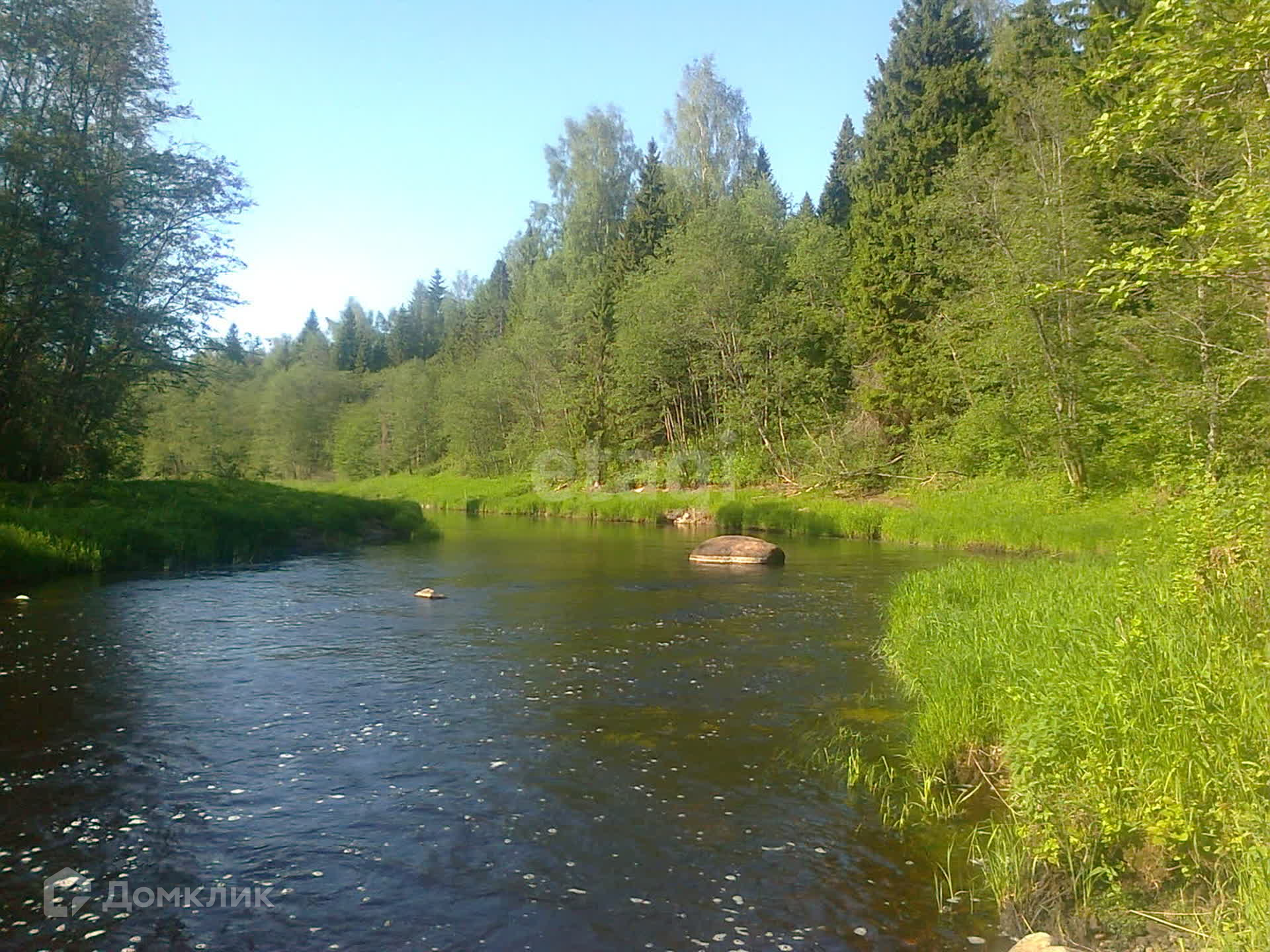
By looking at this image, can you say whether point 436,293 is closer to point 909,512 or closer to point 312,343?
point 312,343

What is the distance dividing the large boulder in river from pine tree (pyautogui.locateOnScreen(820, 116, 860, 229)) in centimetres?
3566

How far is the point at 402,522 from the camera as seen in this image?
37.4m

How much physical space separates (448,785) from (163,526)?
21209 millimetres

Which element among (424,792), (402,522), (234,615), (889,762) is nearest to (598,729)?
(424,792)

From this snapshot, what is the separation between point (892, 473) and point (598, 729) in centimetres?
3317

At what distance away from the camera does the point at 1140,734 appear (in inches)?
250

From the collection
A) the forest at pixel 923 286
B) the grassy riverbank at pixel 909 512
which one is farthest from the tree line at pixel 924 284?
the grassy riverbank at pixel 909 512

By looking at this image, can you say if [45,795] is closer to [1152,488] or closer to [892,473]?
[1152,488]

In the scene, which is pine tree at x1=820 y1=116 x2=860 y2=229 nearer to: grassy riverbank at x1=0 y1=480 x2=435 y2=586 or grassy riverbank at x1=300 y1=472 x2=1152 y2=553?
grassy riverbank at x1=300 y1=472 x2=1152 y2=553

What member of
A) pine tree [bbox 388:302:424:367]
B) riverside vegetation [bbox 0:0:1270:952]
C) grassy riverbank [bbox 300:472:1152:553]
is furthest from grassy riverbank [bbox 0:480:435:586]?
pine tree [bbox 388:302:424:367]

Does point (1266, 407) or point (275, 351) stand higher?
point (275, 351)

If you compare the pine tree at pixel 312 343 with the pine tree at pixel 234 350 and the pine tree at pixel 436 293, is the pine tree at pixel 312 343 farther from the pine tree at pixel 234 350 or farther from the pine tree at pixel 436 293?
the pine tree at pixel 234 350

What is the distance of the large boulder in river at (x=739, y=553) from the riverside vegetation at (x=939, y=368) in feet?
24.7

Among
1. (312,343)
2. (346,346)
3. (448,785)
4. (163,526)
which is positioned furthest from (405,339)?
(448,785)
